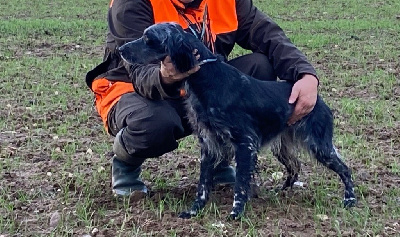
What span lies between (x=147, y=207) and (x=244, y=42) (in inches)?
57.9

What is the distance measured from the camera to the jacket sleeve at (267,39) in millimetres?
4984

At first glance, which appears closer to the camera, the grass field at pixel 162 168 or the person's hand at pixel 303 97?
the grass field at pixel 162 168

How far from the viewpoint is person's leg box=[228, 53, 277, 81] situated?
5.11 m

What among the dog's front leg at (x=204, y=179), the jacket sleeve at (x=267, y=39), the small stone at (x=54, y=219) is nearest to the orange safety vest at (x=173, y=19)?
the jacket sleeve at (x=267, y=39)

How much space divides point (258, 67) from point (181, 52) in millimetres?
1101

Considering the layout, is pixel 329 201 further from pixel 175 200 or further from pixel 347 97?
pixel 347 97

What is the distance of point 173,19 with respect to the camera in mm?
4766

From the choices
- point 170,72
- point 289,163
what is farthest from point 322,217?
point 170,72

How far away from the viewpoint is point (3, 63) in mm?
9945

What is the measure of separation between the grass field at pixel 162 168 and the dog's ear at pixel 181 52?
97cm

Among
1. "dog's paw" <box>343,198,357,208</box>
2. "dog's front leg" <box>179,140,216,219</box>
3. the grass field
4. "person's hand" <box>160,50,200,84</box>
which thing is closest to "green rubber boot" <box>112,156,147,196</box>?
the grass field

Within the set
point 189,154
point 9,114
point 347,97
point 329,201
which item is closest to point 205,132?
point 329,201

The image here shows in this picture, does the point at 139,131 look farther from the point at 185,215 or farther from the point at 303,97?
the point at 303,97

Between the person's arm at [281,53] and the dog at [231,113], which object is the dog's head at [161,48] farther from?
the person's arm at [281,53]
